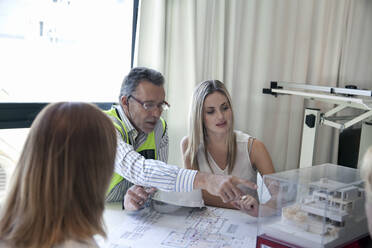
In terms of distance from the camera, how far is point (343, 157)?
3500 mm

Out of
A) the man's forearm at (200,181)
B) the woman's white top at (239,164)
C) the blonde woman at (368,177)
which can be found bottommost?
the woman's white top at (239,164)

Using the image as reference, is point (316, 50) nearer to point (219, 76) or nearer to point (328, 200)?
point (219, 76)

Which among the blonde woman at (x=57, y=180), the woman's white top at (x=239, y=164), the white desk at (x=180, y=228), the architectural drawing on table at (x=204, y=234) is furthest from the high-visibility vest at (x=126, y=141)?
the blonde woman at (x=57, y=180)

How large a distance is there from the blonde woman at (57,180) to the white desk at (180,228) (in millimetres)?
485

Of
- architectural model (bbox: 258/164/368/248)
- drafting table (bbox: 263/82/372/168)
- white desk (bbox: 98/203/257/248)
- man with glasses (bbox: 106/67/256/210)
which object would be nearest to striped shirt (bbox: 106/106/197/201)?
man with glasses (bbox: 106/67/256/210)

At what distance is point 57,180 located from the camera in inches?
32.6

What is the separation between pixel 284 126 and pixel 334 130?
530 millimetres

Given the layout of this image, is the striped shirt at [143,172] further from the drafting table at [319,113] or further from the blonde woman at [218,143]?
the drafting table at [319,113]

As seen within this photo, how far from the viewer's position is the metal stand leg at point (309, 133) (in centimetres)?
265

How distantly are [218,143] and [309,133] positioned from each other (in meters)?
0.90

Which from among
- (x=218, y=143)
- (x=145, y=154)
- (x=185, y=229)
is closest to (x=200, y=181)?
(x=185, y=229)

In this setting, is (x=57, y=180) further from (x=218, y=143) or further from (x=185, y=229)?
(x=218, y=143)

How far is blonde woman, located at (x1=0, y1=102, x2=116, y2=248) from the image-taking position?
82 centimetres

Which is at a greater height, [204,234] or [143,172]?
[143,172]
